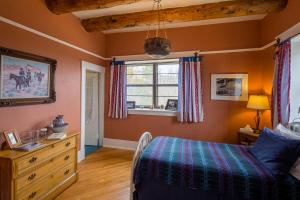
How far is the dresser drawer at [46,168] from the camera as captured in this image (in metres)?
1.89

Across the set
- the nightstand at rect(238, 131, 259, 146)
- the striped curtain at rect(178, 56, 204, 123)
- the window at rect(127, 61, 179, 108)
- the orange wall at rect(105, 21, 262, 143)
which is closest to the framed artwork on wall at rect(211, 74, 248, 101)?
the orange wall at rect(105, 21, 262, 143)

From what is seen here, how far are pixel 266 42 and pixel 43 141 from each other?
3.95 metres

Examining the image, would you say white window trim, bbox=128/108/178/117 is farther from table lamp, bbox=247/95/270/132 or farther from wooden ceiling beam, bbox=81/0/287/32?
wooden ceiling beam, bbox=81/0/287/32

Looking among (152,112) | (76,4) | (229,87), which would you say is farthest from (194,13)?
(152,112)

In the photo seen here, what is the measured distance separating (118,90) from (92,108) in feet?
2.93

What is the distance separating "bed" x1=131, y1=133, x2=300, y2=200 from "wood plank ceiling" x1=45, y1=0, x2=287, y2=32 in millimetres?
2153

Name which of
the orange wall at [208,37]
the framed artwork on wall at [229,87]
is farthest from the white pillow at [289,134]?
the orange wall at [208,37]

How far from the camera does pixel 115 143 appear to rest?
14.6 ft

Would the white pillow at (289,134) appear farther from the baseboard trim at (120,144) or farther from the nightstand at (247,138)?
the baseboard trim at (120,144)

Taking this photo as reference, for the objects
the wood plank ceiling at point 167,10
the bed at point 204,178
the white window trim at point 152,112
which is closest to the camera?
the bed at point 204,178

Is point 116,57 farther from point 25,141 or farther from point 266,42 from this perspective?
point 266,42

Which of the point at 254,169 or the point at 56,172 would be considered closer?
the point at 254,169

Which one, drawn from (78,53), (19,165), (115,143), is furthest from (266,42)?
(19,165)

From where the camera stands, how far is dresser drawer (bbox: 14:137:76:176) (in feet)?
6.11
